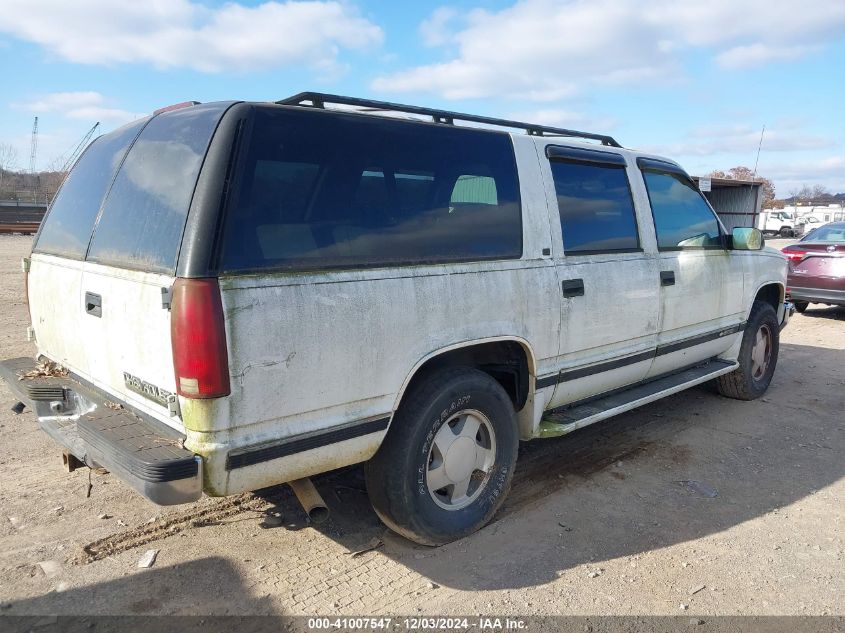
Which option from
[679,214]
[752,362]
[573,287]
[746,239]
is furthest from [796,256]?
[573,287]

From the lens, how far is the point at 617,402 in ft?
13.8

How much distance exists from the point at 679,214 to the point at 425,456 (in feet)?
9.61

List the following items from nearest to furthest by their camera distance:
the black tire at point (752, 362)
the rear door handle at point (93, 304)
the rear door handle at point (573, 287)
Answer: the rear door handle at point (93, 304) → the rear door handle at point (573, 287) → the black tire at point (752, 362)

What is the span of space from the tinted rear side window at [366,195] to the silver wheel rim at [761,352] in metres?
3.55

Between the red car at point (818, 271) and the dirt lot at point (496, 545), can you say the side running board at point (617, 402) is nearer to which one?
the dirt lot at point (496, 545)

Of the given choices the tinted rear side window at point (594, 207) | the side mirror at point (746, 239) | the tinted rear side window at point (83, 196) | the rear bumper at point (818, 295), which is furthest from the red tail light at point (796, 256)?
the tinted rear side window at point (83, 196)

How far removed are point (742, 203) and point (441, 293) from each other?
2007cm

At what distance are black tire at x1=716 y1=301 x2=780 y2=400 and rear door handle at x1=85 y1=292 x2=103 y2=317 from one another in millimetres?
5097

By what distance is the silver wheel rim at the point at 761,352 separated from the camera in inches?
232

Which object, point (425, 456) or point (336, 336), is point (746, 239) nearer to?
point (425, 456)

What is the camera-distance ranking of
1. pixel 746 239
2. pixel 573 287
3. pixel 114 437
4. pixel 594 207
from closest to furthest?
1. pixel 114 437
2. pixel 573 287
3. pixel 594 207
4. pixel 746 239

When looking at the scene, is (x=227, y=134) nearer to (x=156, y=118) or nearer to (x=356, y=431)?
(x=156, y=118)

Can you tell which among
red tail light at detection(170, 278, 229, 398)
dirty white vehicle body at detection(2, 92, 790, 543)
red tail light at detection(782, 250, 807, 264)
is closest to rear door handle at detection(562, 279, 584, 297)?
dirty white vehicle body at detection(2, 92, 790, 543)

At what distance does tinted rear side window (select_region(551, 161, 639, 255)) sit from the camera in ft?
12.6
